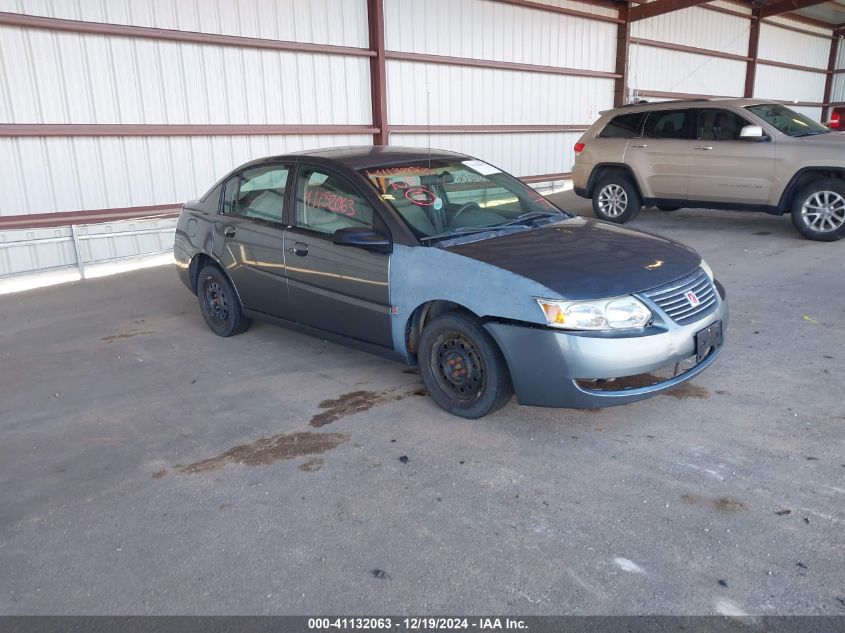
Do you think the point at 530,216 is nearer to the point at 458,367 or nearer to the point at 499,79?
the point at 458,367

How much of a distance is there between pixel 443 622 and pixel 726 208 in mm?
8598

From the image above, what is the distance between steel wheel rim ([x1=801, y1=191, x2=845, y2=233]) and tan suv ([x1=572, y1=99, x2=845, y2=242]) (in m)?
0.01

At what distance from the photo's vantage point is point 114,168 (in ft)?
29.8

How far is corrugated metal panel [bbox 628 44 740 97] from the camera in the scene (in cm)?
1662

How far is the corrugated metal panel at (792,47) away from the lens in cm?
2106

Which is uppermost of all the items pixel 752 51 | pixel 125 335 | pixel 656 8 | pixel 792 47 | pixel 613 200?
pixel 656 8

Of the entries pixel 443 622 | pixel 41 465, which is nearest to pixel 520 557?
pixel 443 622

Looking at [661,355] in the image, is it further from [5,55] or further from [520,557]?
[5,55]

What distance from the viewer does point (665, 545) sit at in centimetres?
286

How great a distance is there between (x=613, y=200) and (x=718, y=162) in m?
1.80

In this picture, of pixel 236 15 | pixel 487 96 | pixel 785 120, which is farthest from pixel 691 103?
pixel 236 15

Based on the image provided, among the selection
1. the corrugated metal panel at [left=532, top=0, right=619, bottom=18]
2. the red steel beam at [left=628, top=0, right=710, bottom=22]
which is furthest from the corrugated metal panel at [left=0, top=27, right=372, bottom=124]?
the red steel beam at [left=628, top=0, right=710, bottom=22]

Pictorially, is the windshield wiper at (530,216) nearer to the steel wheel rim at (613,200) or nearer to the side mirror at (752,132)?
the side mirror at (752,132)

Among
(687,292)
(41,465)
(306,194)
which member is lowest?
(41,465)
